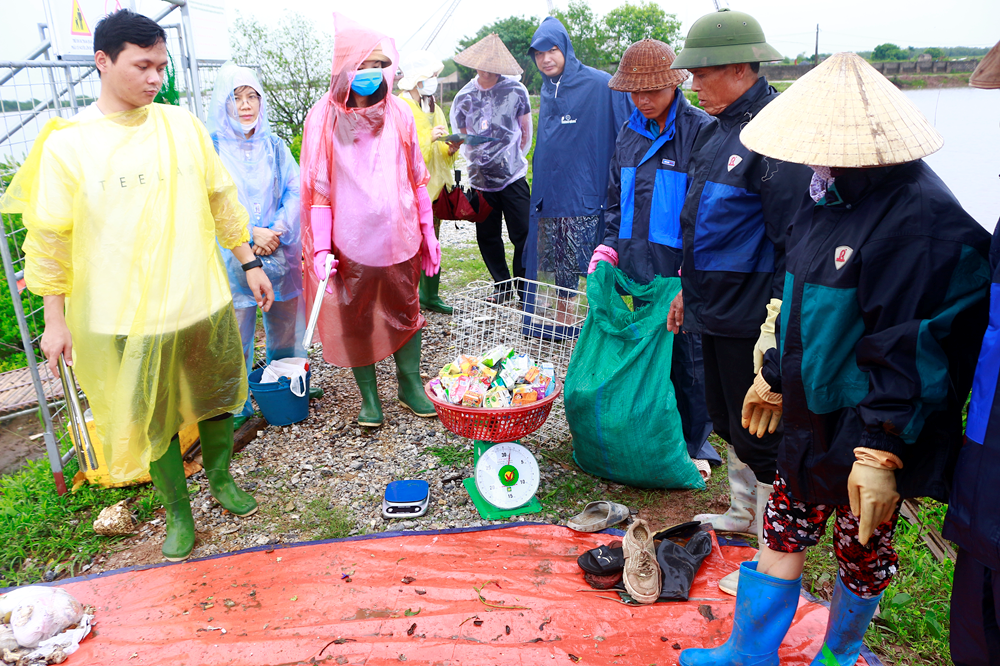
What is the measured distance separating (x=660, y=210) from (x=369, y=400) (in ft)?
6.42

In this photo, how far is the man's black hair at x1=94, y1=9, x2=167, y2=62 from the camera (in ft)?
7.21

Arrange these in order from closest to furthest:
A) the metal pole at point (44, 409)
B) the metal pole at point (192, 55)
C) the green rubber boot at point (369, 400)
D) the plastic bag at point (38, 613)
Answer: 1. the plastic bag at point (38, 613)
2. the metal pole at point (44, 409)
3. the green rubber boot at point (369, 400)
4. the metal pole at point (192, 55)

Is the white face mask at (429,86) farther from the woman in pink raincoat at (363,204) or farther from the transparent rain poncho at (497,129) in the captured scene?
the woman in pink raincoat at (363,204)

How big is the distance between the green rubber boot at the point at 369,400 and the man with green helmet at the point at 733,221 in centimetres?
206

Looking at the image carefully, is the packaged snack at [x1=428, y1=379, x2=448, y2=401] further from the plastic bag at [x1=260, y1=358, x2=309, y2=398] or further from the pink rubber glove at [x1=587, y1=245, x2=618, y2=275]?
the plastic bag at [x1=260, y1=358, x2=309, y2=398]

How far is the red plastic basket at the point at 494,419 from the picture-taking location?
2.73m

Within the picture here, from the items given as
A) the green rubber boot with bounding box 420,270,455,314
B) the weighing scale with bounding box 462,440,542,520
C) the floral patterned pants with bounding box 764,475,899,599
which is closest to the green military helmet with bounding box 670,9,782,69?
the floral patterned pants with bounding box 764,475,899,599

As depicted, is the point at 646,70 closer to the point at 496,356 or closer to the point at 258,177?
the point at 496,356

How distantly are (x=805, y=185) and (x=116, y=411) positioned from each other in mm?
2493

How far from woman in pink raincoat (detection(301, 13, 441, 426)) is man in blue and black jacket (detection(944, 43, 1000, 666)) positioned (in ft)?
8.21

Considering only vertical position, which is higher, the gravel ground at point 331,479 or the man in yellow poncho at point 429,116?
the man in yellow poncho at point 429,116

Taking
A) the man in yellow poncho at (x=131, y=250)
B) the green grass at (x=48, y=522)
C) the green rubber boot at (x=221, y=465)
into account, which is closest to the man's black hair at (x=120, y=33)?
the man in yellow poncho at (x=131, y=250)

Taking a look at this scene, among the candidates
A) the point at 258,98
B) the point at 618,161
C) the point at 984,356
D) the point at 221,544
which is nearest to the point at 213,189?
the point at 258,98

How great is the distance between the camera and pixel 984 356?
4.33ft
